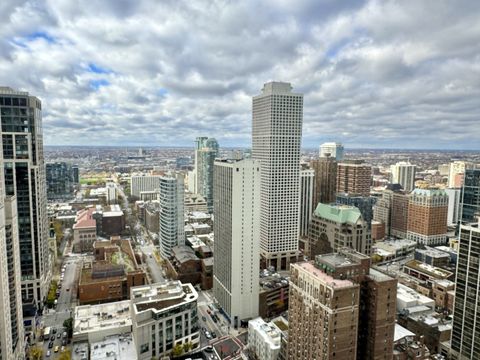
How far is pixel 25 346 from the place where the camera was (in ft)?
200

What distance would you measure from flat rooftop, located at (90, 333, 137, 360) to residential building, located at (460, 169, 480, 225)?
107 m

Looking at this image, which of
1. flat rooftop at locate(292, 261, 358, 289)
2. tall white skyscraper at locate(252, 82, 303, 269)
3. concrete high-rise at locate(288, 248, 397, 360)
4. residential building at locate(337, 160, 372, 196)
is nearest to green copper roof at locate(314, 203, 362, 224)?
tall white skyscraper at locate(252, 82, 303, 269)

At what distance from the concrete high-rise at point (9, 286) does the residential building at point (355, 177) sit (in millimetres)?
132386

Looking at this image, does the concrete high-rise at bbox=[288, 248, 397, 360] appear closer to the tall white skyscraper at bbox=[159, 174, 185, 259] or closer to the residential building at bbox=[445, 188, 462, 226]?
the tall white skyscraper at bbox=[159, 174, 185, 259]

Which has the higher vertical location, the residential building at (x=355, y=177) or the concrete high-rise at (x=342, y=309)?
the residential building at (x=355, y=177)

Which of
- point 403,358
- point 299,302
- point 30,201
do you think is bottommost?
point 403,358

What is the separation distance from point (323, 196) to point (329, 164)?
1584 cm

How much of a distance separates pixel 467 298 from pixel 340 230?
39717 mm

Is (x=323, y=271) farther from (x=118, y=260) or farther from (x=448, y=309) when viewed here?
(x=118, y=260)

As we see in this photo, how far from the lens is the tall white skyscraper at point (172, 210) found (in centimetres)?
10700

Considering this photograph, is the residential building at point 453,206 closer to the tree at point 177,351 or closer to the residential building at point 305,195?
the residential building at point 305,195

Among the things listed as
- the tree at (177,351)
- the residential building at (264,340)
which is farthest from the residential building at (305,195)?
the tree at (177,351)

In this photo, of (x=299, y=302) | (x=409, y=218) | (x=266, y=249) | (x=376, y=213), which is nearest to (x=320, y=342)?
(x=299, y=302)

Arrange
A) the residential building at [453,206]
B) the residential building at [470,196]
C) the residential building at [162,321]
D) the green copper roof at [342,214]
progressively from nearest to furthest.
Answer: the residential building at [162,321], the green copper roof at [342,214], the residential building at [470,196], the residential building at [453,206]
